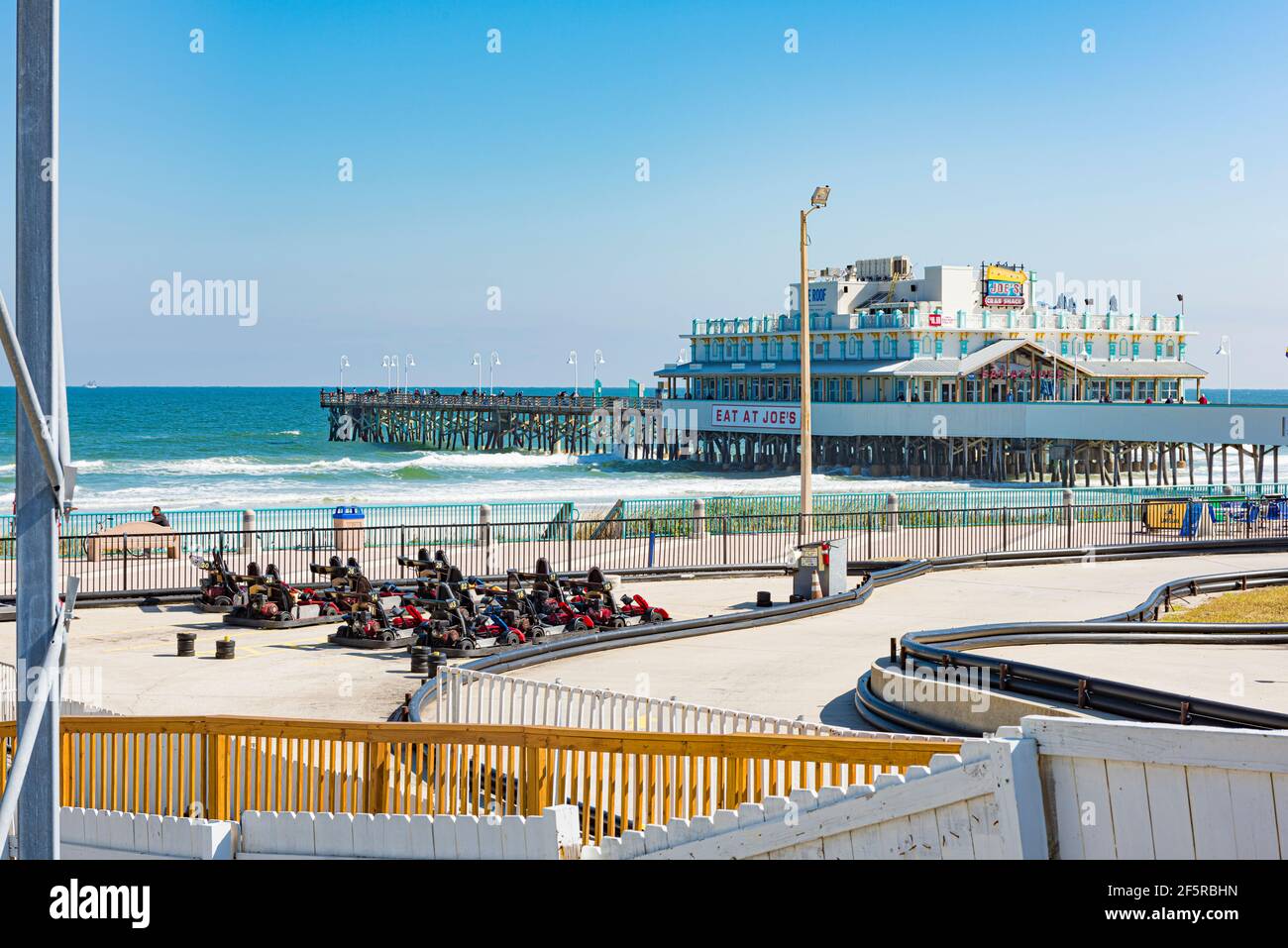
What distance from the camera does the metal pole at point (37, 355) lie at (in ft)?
19.3

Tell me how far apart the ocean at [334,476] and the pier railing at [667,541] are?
25070mm

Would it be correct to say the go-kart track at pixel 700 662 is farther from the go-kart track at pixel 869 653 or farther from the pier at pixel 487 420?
the pier at pixel 487 420

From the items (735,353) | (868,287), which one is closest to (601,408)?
(735,353)

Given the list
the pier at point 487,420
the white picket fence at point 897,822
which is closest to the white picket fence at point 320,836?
the white picket fence at point 897,822

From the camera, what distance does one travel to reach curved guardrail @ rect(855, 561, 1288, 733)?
12766 millimetres

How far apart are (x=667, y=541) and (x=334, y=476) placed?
60.5m

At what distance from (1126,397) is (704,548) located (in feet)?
211

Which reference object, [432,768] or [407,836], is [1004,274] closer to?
[432,768]

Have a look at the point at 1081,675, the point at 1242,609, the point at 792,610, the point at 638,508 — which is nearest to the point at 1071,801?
the point at 1081,675

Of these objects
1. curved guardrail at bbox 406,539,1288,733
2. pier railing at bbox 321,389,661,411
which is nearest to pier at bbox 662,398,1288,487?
pier railing at bbox 321,389,661,411

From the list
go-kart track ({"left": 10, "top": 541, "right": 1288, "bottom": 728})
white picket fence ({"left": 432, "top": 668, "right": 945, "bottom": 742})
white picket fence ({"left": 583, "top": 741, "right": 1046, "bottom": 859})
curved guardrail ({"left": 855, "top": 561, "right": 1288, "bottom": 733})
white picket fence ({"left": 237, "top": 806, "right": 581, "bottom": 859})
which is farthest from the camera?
go-kart track ({"left": 10, "top": 541, "right": 1288, "bottom": 728})

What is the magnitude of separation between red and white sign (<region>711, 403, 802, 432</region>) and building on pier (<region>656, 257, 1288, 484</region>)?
4.2 inches

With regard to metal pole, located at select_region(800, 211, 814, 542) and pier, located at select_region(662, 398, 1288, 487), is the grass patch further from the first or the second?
pier, located at select_region(662, 398, 1288, 487)
